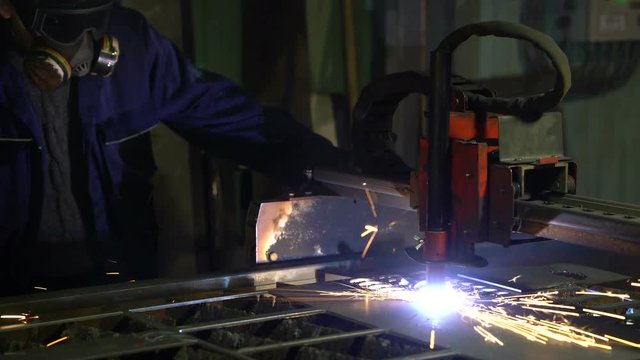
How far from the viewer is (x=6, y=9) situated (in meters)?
2.24

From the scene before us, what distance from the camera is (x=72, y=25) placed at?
7.49 ft

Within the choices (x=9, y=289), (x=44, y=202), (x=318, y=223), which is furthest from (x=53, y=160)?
(x=318, y=223)

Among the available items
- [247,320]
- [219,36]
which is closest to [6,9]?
[219,36]

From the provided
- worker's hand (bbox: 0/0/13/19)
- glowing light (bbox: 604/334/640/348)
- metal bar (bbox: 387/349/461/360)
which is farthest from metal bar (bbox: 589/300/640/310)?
worker's hand (bbox: 0/0/13/19)

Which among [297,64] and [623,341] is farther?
[297,64]

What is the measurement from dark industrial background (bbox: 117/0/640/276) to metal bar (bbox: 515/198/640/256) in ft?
2.64

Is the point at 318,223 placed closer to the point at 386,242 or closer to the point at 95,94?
the point at 386,242

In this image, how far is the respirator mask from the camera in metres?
2.25

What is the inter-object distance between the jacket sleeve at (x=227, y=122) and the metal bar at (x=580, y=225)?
2.80 feet

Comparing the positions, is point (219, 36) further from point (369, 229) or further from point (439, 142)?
point (439, 142)

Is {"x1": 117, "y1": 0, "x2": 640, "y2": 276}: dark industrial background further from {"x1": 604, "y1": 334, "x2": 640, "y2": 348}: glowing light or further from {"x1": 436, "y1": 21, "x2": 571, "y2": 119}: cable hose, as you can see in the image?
{"x1": 604, "y1": 334, "x2": 640, "y2": 348}: glowing light

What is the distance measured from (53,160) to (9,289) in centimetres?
34

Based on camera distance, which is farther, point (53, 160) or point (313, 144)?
point (313, 144)

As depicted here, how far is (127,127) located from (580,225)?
1.26m
